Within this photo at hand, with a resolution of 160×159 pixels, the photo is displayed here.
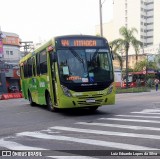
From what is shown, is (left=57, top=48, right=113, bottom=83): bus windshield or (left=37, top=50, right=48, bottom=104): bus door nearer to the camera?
(left=57, top=48, right=113, bottom=83): bus windshield

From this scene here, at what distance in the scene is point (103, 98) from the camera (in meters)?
14.1

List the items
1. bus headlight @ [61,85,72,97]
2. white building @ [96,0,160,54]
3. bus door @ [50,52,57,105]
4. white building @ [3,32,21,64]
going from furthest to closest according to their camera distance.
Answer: white building @ [96,0,160,54]
white building @ [3,32,21,64]
bus door @ [50,52,57,105]
bus headlight @ [61,85,72,97]

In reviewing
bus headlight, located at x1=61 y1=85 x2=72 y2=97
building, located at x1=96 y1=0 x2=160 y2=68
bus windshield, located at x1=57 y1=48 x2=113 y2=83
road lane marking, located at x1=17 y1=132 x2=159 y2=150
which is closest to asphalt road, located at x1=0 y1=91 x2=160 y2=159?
road lane marking, located at x1=17 y1=132 x2=159 y2=150

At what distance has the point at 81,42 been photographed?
1431 cm

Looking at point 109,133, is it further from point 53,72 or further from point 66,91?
point 53,72

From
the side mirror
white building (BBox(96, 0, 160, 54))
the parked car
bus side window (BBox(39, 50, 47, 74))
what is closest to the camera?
the side mirror

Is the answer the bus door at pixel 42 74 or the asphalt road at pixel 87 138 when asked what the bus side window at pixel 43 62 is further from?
the asphalt road at pixel 87 138

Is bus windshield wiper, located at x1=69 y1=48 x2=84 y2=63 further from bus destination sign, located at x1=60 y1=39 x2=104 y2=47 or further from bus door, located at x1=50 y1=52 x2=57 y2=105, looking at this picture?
bus door, located at x1=50 y1=52 x2=57 y2=105

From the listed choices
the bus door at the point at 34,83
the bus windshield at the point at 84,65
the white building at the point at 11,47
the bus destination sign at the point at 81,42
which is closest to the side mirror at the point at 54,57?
the bus windshield at the point at 84,65

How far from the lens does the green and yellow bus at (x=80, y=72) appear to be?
13.7m

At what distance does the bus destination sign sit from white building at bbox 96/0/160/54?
111 m

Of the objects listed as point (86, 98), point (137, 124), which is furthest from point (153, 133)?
point (86, 98)

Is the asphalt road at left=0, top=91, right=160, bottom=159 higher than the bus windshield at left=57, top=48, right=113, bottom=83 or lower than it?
lower

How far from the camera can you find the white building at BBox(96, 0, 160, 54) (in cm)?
12355
